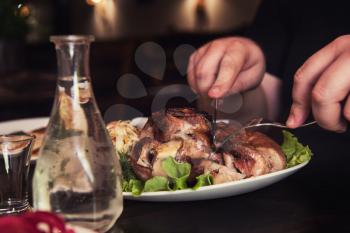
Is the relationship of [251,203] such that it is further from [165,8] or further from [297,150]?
[165,8]

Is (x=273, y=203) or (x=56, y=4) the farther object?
(x=56, y=4)

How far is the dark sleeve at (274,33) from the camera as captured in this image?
6.08ft

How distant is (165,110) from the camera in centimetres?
89

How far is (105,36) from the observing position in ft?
21.4

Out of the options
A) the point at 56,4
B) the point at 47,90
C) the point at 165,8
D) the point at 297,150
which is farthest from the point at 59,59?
the point at 165,8

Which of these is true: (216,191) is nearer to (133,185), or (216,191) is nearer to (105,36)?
(133,185)

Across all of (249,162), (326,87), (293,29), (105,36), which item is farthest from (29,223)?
(105,36)

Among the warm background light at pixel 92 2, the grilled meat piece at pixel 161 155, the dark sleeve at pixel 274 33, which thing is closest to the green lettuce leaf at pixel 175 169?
the grilled meat piece at pixel 161 155

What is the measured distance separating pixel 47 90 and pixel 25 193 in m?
1.78

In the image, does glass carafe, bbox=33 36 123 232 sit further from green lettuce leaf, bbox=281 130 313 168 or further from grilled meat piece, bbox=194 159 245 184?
green lettuce leaf, bbox=281 130 313 168

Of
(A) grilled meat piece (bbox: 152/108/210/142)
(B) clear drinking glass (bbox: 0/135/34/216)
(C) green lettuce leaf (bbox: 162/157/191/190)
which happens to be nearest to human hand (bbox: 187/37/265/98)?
(A) grilled meat piece (bbox: 152/108/210/142)

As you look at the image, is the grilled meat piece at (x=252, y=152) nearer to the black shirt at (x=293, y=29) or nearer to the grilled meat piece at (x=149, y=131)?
the grilled meat piece at (x=149, y=131)

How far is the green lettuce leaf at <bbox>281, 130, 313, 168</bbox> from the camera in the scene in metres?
0.90

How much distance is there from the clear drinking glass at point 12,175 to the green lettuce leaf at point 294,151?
0.41 metres
